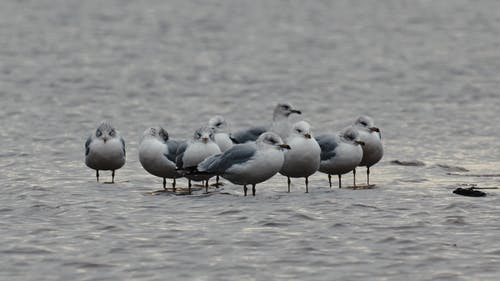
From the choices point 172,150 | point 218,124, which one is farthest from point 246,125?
point 172,150

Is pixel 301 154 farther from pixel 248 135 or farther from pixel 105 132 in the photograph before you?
pixel 105 132

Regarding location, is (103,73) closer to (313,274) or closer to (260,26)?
(260,26)

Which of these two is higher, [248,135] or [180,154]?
[248,135]

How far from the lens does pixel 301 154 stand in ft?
67.4

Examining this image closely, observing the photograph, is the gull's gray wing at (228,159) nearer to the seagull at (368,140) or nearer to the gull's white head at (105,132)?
the gull's white head at (105,132)

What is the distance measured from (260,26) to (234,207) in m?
45.8

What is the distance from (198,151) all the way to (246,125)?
11.5 m

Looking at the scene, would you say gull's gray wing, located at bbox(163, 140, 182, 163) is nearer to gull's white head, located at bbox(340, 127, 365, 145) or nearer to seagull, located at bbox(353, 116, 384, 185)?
gull's white head, located at bbox(340, 127, 365, 145)

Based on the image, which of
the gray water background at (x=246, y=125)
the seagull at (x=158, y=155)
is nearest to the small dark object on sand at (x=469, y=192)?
the gray water background at (x=246, y=125)

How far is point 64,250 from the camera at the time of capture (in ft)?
53.5

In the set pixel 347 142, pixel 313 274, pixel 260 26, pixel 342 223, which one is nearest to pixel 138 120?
pixel 347 142

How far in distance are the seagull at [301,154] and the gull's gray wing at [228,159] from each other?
2.58 feet

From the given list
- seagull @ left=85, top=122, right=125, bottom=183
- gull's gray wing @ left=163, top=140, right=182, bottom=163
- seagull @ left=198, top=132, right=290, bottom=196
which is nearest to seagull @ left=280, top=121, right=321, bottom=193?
seagull @ left=198, top=132, right=290, bottom=196

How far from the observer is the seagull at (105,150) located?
22.2 m
